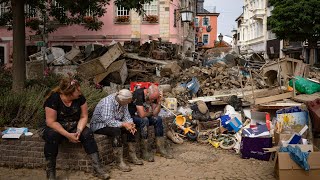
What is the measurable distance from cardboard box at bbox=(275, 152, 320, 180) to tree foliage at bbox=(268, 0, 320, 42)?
2265 centimetres

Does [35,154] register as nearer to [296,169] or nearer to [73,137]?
[73,137]

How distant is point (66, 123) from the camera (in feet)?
18.5

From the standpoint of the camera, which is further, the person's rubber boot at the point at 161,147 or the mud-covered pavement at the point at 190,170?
the person's rubber boot at the point at 161,147

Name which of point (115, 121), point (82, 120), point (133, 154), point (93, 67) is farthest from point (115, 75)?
point (82, 120)

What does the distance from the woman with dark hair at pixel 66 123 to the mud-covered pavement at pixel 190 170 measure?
350mm

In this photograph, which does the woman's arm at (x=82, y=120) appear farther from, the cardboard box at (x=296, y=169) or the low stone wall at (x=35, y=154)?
the cardboard box at (x=296, y=169)

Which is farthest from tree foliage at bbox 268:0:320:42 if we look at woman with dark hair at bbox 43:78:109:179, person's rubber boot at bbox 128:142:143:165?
woman with dark hair at bbox 43:78:109:179

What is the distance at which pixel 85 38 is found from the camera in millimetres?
29062

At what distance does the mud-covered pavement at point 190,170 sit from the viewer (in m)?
5.86

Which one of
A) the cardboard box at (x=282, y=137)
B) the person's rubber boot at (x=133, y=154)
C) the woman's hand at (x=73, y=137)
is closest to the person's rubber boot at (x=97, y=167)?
the woman's hand at (x=73, y=137)

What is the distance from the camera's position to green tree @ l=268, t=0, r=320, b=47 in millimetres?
26281

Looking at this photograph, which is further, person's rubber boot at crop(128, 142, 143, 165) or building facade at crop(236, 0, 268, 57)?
building facade at crop(236, 0, 268, 57)

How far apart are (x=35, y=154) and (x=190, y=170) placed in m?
2.55

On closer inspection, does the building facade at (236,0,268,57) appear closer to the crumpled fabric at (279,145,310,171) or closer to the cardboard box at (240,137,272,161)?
the cardboard box at (240,137,272,161)
